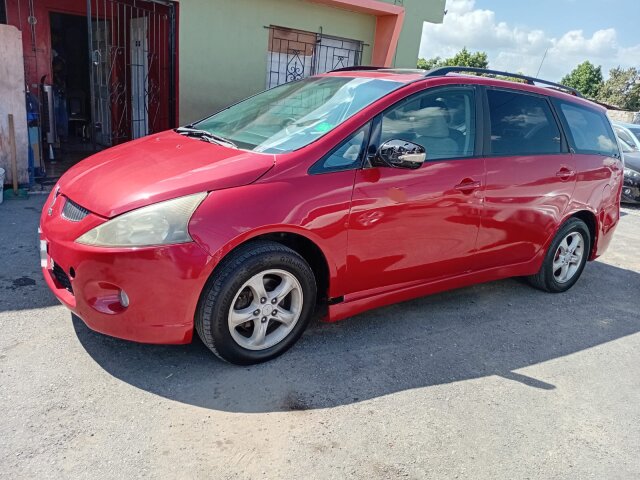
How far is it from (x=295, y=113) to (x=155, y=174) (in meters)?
1.11

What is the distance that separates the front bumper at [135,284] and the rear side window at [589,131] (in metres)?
3.51

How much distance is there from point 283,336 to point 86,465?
128cm

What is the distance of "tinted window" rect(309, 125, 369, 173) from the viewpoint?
3.08m

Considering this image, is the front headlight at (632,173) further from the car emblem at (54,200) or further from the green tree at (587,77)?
the green tree at (587,77)

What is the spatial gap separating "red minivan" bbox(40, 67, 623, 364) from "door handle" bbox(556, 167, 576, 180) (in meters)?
0.02

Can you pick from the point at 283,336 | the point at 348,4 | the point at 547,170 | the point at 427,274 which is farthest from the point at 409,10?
the point at 283,336

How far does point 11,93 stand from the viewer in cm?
591

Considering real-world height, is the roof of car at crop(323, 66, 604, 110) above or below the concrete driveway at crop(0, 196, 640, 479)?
above

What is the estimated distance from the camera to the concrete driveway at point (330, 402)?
240 cm

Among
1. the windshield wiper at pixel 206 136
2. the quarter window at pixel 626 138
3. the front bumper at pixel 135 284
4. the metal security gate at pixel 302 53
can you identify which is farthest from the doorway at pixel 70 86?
the quarter window at pixel 626 138

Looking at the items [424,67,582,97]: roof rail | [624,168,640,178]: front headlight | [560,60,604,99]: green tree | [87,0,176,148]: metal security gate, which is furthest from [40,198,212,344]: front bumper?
[560,60,604,99]: green tree

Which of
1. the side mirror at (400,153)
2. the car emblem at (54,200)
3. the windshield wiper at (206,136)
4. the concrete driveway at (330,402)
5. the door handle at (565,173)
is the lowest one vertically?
the concrete driveway at (330,402)

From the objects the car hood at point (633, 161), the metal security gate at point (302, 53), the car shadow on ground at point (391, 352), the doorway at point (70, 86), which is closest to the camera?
Result: the car shadow on ground at point (391, 352)

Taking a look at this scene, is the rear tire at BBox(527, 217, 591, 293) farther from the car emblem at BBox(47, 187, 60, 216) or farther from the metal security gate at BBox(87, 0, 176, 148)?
the metal security gate at BBox(87, 0, 176, 148)
